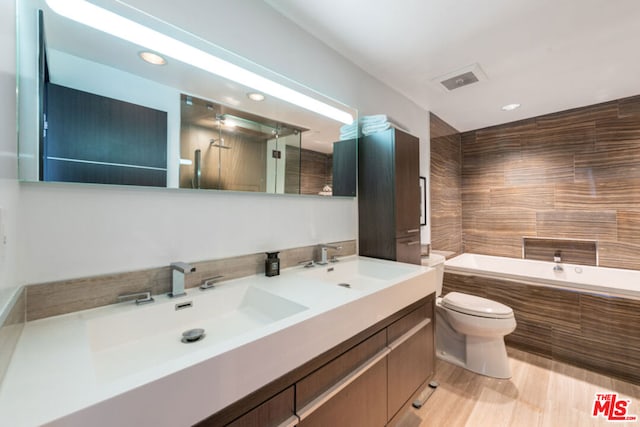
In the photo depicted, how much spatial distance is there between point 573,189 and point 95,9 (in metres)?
4.02

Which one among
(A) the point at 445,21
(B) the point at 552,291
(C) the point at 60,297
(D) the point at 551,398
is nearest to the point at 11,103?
(C) the point at 60,297

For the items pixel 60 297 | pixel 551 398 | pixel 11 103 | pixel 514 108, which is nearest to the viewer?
pixel 11 103

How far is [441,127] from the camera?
314cm

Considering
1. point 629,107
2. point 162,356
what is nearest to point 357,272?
point 162,356

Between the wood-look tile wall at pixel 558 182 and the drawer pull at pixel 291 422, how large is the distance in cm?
255

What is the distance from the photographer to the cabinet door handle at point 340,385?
0.87 m

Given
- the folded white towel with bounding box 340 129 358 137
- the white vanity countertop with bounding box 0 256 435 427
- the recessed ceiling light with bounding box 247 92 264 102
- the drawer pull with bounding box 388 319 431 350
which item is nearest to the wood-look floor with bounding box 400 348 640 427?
the drawer pull with bounding box 388 319 431 350

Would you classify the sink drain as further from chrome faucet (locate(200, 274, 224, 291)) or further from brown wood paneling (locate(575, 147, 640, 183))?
brown wood paneling (locate(575, 147, 640, 183))

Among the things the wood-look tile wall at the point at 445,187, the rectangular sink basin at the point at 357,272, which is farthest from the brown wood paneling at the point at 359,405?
the wood-look tile wall at the point at 445,187

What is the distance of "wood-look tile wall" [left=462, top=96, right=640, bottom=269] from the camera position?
8.64 feet

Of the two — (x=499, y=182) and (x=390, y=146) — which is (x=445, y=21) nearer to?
(x=390, y=146)

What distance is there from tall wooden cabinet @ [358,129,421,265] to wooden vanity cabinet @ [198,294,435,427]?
44cm

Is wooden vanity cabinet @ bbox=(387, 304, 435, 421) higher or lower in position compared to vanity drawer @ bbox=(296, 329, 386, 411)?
lower

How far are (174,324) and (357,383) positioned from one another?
0.73 metres
